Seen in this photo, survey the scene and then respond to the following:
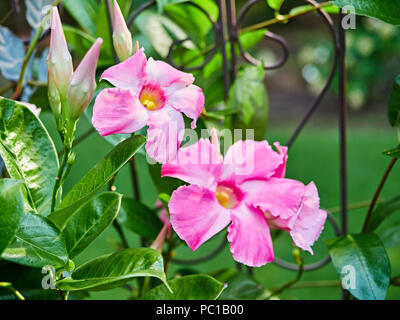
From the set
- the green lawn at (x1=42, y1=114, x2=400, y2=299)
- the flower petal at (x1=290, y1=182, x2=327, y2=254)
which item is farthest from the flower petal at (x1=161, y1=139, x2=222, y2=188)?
the green lawn at (x1=42, y1=114, x2=400, y2=299)

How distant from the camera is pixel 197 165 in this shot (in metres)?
0.51

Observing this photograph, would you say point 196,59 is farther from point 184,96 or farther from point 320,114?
point 320,114

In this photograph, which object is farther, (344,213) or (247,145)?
(344,213)

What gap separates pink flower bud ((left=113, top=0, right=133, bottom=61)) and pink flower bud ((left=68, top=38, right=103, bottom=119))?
6 centimetres

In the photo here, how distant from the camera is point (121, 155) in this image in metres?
0.50

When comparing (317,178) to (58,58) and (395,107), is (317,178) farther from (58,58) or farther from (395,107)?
(58,58)

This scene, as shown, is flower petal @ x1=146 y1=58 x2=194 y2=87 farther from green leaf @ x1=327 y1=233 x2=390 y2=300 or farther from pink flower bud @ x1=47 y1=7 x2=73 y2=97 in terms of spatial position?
green leaf @ x1=327 y1=233 x2=390 y2=300

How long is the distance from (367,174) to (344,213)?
2.19 meters

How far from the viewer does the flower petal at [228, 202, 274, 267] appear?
484mm

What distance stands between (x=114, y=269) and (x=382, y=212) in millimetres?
423

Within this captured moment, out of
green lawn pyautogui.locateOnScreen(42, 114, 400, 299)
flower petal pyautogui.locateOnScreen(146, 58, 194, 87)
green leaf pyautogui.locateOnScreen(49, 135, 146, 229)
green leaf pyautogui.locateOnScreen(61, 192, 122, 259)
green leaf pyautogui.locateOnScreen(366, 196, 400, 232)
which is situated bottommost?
green lawn pyautogui.locateOnScreen(42, 114, 400, 299)

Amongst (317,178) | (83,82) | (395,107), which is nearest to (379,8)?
(395,107)

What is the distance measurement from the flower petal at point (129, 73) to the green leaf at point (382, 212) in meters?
0.41
